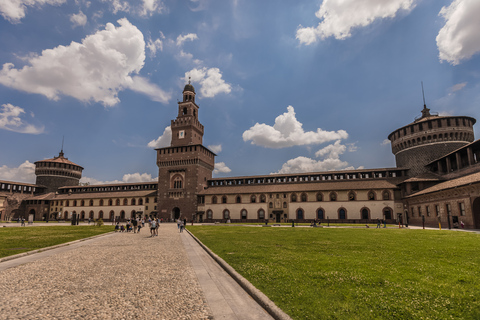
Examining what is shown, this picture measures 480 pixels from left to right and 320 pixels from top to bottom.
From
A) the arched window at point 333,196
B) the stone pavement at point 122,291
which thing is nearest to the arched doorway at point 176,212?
the arched window at point 333,196

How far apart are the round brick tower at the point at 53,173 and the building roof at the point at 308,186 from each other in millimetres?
49117

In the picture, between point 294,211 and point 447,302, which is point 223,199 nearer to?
point 294,211

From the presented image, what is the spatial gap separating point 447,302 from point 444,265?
164 inches

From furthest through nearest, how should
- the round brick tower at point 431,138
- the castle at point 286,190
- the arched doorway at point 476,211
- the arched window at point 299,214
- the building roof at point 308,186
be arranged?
1. the arched window at point 299,214
2. the building roof at point 308,186
3. the round brick tower at point 431,138
4. the castle at point 286,190
5. the arched doorway at point 476,211

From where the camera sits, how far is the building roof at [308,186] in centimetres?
5028

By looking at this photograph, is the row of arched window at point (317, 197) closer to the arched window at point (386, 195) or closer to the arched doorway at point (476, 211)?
the arched window at point (386, 195)

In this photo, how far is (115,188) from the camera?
73.4 meters

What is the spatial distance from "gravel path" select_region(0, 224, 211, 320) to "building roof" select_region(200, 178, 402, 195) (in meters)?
46.3

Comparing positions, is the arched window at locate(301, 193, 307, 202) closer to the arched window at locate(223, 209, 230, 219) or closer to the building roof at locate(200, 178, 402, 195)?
the building roof at locate(200, 178, 402, 195)

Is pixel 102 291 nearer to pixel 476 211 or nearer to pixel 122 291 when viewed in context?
pixel 122 291

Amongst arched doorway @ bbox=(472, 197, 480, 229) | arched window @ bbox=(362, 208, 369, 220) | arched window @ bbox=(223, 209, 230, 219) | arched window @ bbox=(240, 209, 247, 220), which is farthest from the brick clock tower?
arched doorway @ bbox=(472, 197, 480, 229)

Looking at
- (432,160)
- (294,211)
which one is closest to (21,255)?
(294,211)

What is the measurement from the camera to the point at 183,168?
62.4m

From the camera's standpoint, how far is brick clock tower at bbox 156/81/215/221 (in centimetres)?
6078
